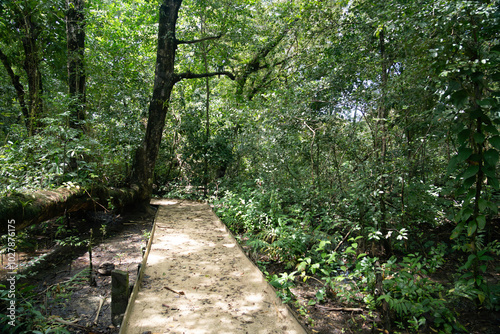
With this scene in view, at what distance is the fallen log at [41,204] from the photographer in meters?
3.01

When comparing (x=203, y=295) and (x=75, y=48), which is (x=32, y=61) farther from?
(x=203, y=295)

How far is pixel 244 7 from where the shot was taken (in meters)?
8.96

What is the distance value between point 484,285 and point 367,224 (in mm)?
1697

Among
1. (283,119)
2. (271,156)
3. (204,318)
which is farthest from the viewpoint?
(271,156)

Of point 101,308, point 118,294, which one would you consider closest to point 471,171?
point 118,294

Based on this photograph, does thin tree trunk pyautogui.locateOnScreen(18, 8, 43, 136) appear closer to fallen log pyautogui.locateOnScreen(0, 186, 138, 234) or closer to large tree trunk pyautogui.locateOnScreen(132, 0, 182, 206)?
fallen log pyautogui.locateOnScreen(0, 186, 138, 234)

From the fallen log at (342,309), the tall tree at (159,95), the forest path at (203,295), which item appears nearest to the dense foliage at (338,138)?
the fallen log at (342,309)

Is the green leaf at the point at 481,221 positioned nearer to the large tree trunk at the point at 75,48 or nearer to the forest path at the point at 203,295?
the forest path at the point at 203,295

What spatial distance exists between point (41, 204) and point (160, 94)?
16.4 feet

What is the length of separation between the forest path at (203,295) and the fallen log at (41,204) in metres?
1.48

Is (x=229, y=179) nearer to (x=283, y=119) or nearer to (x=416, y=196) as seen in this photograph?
(x=283, y=119)

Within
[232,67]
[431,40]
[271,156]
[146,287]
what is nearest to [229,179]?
[271,156]

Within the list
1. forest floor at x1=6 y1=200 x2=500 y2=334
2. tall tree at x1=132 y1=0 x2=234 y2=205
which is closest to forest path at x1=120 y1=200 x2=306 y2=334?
forest floor at x1=6 y1=200 x2=500 y2=334

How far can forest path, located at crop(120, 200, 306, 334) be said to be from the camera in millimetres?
2418
